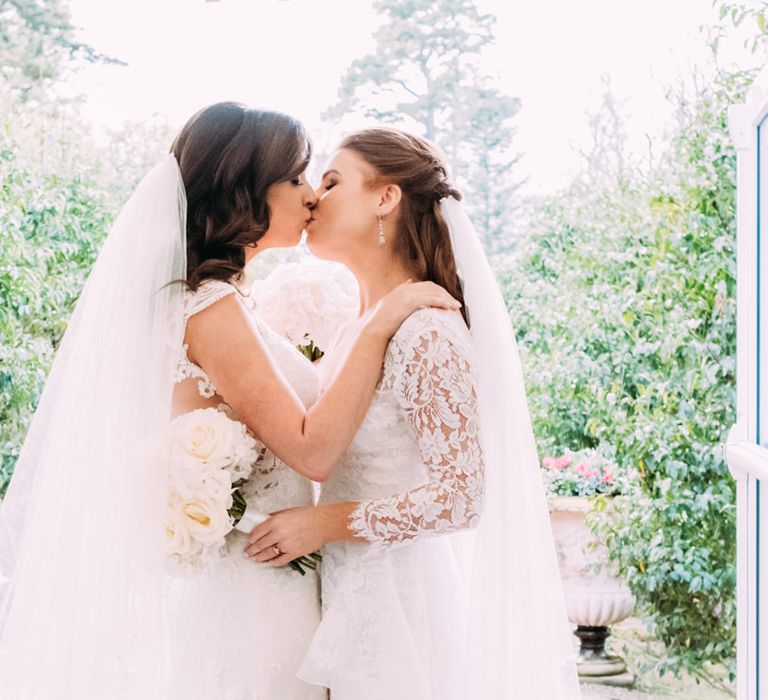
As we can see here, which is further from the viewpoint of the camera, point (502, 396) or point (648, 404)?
point (648, 404)

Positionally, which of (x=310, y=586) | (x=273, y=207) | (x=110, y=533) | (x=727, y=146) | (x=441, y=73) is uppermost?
(x=441, y=73)

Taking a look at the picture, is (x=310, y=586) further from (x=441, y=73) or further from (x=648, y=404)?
(x=441, y=73)

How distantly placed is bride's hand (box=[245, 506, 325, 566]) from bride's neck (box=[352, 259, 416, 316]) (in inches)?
20.7

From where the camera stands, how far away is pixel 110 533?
1.88m

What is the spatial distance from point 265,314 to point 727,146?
2.31m

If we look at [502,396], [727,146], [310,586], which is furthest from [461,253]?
[727,146]

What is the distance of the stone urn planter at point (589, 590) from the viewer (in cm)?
441

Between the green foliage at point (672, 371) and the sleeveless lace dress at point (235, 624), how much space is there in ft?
7.98

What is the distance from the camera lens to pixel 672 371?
4.33 meters

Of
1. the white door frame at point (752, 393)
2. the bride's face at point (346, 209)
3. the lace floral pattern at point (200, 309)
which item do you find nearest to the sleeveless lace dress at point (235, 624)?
the lace floral pattern at point (200, 309)

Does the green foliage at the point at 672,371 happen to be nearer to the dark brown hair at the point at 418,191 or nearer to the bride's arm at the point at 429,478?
the dark brown hair at the point at 418,191

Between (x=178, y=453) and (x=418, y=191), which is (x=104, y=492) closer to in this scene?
(x=178, y=453)

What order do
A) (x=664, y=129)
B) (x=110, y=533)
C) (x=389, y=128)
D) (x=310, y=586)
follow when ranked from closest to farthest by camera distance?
(x=110, y=533)
(x=310, y=586)
(x=389, y=128)
(x=664, y=129)

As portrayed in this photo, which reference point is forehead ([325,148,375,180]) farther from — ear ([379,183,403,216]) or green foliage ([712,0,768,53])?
green foliage ([712,0,768,53])
